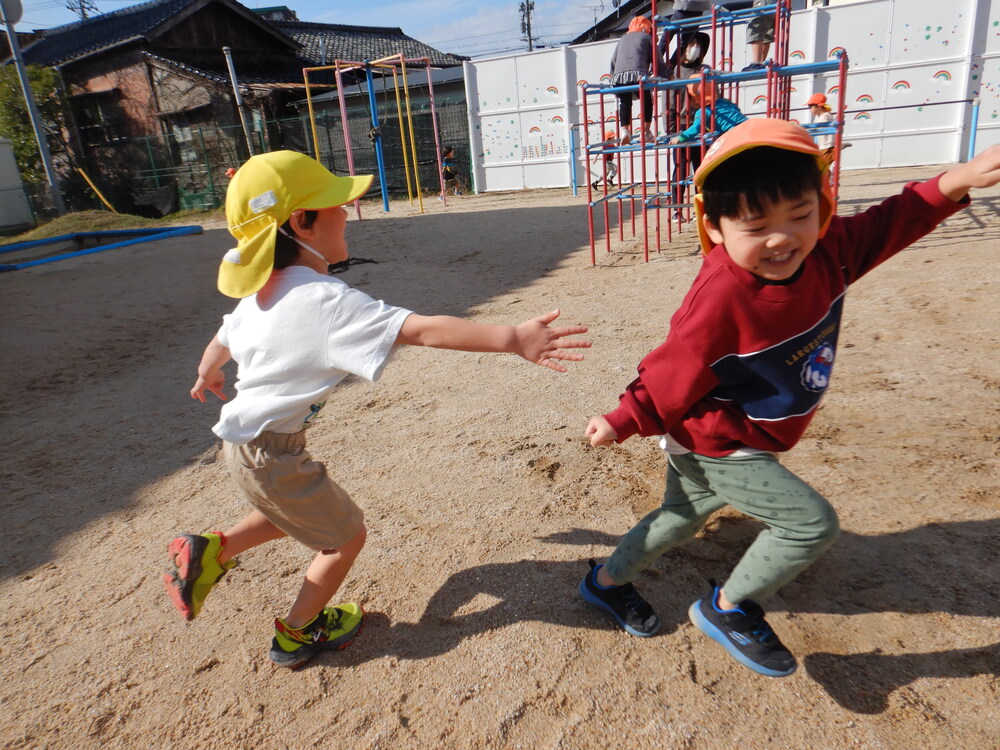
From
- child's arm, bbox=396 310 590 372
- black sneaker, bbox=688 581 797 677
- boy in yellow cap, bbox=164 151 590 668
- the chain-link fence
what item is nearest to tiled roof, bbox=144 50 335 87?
the chain-link fence

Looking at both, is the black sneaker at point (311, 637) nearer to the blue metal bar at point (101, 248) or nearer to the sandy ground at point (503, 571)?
the sandy ground at point (503, 571)

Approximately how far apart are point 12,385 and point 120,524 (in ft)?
8.10

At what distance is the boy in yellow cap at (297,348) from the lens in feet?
5.03

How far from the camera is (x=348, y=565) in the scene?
6.26 feet

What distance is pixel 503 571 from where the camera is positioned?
7.15 feet

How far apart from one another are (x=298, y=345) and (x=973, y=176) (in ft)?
5.14

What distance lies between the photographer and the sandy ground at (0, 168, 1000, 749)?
1.64 metres

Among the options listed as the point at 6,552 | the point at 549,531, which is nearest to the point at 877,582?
the point at 549,531

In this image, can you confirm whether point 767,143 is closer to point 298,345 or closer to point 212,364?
point 298,345

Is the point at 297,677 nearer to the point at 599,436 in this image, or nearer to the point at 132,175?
the point at 599,436

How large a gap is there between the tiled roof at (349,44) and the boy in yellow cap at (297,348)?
872 inches

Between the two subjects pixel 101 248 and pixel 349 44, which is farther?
pixel 349 44

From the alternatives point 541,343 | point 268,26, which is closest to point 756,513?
point 541,343

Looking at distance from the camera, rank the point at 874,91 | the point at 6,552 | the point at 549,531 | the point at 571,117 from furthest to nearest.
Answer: the point at 571,117
the point at 874,91
the point at 6,552
the point at 549,531
